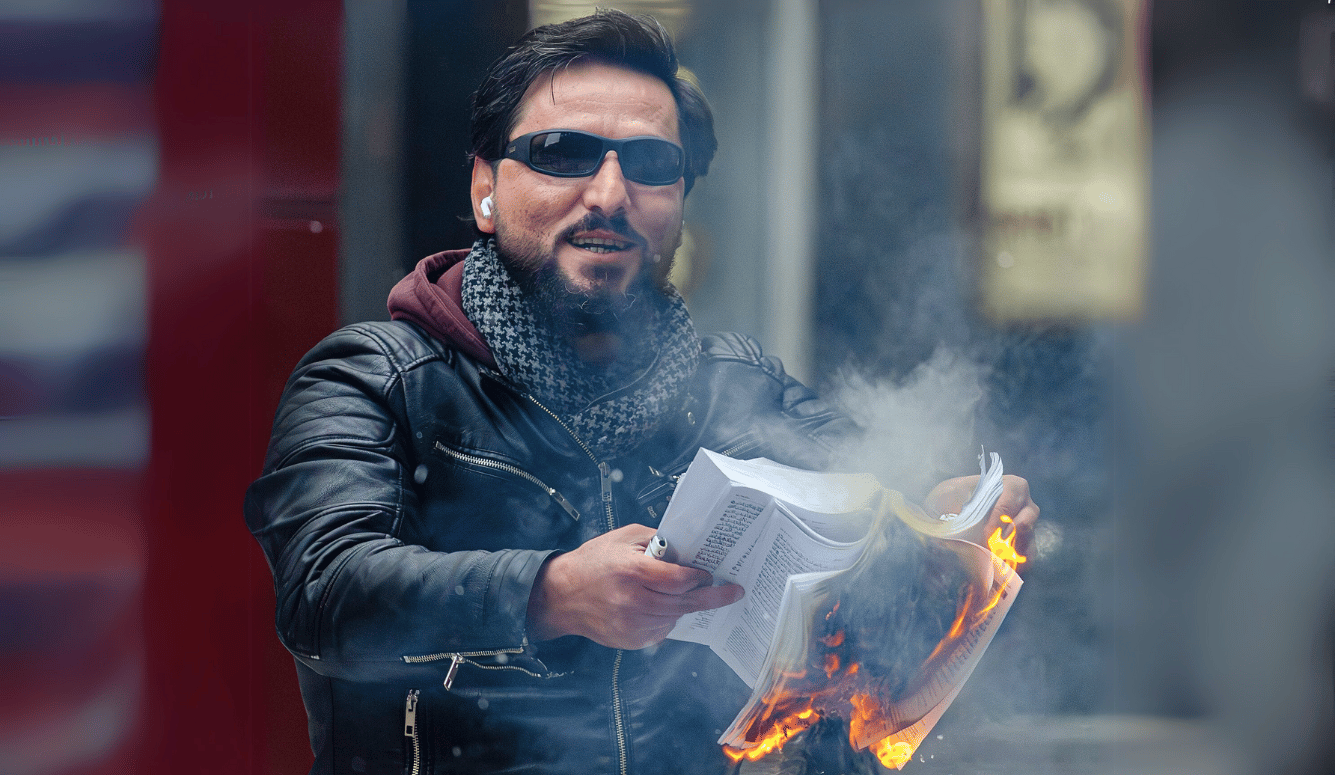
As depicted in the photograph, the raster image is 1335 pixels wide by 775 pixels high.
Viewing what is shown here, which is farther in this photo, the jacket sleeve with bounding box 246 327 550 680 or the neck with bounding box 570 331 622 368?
the neck with bounding box 570 331 622 368

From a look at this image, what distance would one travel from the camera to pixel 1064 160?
85.4 inches

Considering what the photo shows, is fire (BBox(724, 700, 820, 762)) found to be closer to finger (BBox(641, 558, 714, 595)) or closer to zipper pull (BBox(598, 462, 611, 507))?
finger (BBox(641, 558, 714, 595))

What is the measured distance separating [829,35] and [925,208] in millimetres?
544

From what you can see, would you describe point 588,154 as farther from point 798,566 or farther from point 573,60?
point 798,566

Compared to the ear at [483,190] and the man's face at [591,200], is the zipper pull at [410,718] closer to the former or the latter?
the man's face at [591,200]

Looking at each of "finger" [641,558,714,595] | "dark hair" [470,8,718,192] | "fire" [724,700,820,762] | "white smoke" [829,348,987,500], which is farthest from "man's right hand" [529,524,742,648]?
"dark hair" [470,8,718,192]

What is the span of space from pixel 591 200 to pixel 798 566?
933 millimetres

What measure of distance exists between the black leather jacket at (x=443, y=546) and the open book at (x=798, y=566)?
1.07 ft

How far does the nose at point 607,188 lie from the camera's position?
1.67 metres

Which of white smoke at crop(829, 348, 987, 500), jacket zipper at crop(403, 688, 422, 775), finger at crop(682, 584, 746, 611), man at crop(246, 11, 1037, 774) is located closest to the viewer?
finger at crop(682, 584, 746, 611)

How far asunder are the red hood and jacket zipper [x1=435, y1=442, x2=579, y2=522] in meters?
0.21

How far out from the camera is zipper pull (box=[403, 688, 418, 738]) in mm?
1565

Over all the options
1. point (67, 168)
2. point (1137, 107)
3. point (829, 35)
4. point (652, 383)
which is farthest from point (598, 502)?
point (1137, 107)

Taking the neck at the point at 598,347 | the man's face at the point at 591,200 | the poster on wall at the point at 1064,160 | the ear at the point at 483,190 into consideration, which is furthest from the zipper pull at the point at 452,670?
the poster on wall at the point at 1064,160
